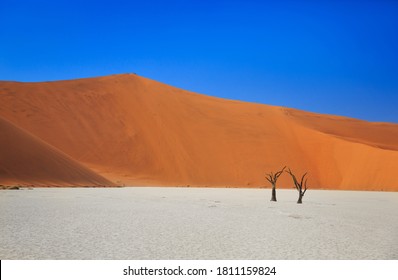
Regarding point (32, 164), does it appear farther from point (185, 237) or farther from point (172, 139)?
point (185, 237)

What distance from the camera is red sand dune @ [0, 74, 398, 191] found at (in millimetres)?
42638

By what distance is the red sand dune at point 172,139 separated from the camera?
42.6 meters

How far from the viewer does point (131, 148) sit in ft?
146

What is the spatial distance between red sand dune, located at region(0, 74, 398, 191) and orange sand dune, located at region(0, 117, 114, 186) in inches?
292

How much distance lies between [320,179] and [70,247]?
138ft

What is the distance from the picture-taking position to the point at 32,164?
2816 centimetres

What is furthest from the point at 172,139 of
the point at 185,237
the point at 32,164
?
the point at 185,237

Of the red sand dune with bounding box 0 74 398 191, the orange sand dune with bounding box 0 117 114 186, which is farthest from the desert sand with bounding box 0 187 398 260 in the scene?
the red sand dune with bounding box 0 74 398 191

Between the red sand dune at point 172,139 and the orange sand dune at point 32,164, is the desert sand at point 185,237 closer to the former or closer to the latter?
the orange sand dune at point 32,164

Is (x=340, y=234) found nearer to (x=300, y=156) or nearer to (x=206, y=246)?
(x=206, y=246)

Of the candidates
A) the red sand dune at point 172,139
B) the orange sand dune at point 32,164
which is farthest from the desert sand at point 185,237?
the red sand dune at point 172,139

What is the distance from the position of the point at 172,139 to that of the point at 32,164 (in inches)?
794

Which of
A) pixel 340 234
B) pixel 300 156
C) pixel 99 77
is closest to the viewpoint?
pixel 340 234

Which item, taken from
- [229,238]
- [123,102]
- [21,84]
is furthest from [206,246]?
[21,84]
